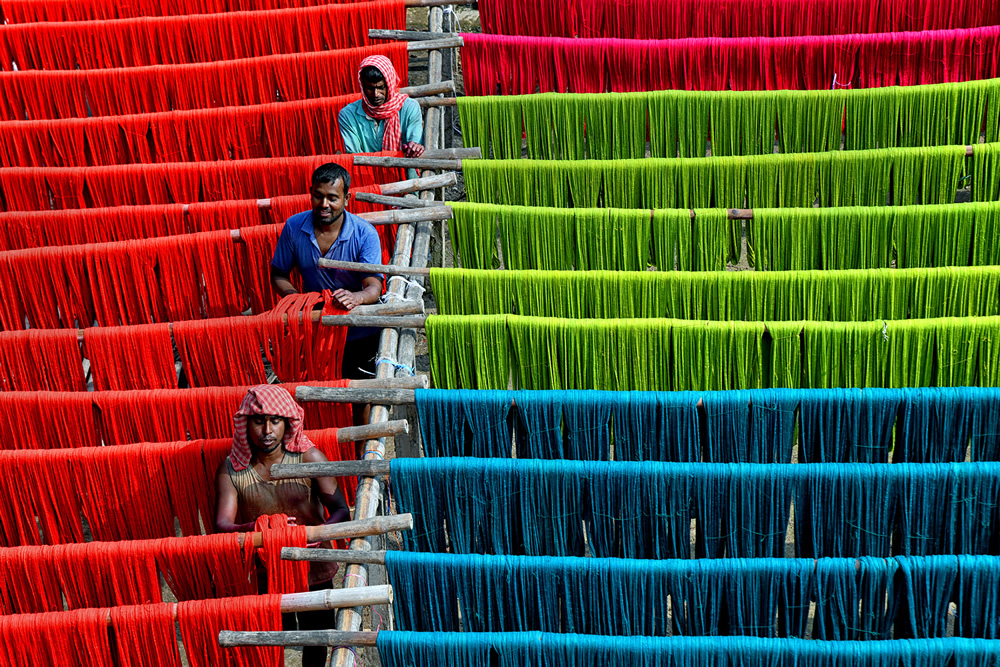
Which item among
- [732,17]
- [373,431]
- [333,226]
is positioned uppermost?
[732,17]

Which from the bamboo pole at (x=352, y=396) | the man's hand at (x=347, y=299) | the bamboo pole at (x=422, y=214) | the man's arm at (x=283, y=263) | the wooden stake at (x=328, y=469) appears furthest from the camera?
the bamboo pole at (x=422, y=214)

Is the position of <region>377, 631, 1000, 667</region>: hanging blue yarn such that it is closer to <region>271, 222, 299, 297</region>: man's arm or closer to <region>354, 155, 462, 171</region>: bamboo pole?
<region>271, 222, 299, 297</region>: man's arm

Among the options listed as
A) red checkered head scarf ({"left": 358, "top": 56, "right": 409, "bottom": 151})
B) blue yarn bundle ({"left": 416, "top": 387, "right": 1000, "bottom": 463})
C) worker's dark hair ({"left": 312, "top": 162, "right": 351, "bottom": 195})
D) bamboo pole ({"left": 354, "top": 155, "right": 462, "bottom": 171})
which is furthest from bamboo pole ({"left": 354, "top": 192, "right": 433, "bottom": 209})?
blue yarn bundle ({"left": 416, "top": 387, "right": 1000, "bottom": 463})

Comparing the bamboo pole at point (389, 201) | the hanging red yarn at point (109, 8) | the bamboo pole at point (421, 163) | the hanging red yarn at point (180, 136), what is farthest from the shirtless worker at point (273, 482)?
the hanging red yarn at point (109, 8)

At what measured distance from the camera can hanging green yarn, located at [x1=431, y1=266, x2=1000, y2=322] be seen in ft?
19.8

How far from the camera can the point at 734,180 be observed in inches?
282

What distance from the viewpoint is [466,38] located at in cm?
841

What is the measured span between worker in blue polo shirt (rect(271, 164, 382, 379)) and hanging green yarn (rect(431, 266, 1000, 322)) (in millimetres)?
531

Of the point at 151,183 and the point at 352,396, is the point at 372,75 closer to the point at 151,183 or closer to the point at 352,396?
the point at 151,183

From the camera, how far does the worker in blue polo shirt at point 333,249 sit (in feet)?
20.7

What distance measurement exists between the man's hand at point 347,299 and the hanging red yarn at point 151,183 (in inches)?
70.0

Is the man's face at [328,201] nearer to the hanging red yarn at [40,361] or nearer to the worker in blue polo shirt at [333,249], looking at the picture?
the worker in blue polo shirt at [333,249]

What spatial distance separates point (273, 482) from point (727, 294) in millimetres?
2687

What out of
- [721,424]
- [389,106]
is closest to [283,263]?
[389,106]
